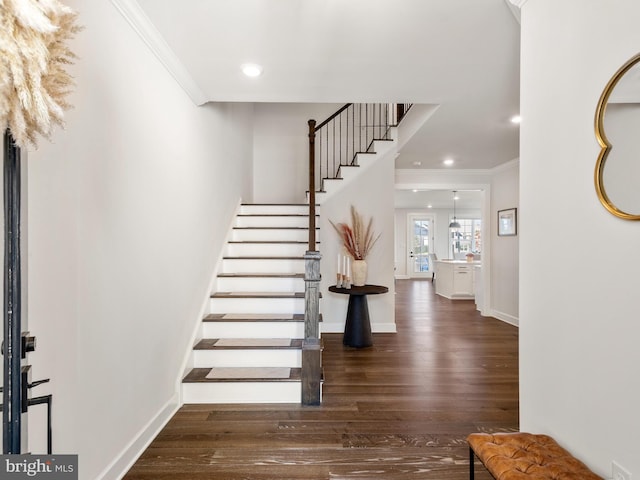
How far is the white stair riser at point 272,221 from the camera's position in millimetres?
4820

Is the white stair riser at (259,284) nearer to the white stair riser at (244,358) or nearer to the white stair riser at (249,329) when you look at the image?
the white stair riser at (249,329)

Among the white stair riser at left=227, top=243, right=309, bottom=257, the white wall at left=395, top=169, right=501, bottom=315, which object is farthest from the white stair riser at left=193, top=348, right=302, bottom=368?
the white wall at left=395, top=169, right=501, bottom=315

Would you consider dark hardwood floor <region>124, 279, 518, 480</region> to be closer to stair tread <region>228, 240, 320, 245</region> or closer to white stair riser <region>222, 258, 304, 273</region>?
white stair riser <region>222, 258, 304, 273</region>

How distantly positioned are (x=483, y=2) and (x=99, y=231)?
2277 millimetres

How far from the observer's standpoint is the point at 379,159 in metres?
4.68

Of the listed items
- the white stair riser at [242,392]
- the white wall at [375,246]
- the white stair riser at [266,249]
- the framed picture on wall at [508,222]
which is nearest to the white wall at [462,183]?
the framed picture on wall at [508,222]

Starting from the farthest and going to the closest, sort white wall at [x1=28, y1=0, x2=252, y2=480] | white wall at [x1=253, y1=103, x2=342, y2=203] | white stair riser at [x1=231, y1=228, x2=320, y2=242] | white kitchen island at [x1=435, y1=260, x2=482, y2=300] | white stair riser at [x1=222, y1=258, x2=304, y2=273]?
white kitchen island at [x1=435, y1=260, x2=482, y2=300] < white wall at [x1=253, y1=103, x2=342, y2=203] < white stair riser at [x1=231, y1=228, x2=320, y2=242] < white stair riser at [x1=222, y1=258, x2=304, y2=273] < white wall at [x1=28, y1=0, x2=252, y2=480]

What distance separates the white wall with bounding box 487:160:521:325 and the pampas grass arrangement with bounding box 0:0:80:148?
5448 millimetres

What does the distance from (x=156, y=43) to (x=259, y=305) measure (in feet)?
7.67

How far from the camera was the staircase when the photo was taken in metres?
2.66

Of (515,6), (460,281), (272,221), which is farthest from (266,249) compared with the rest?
(460,281)

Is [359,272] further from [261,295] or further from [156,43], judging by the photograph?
[156,43]

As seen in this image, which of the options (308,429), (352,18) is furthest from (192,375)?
(352,18)

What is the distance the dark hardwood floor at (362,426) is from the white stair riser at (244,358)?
375 millimetres
